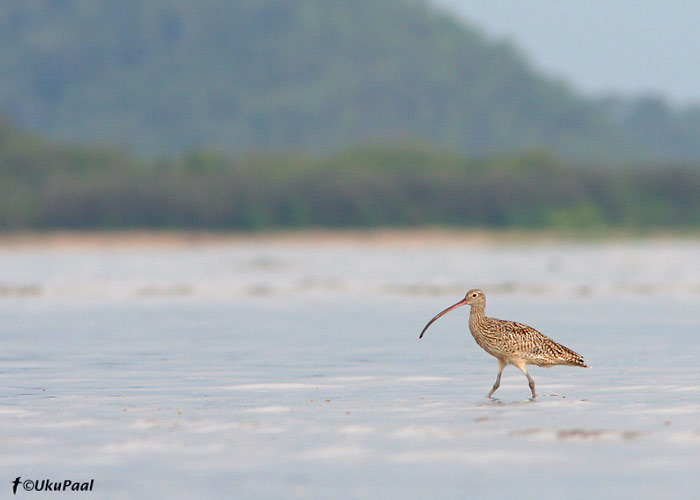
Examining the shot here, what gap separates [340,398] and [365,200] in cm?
6974

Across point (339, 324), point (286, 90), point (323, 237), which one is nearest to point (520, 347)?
point (339, 324)

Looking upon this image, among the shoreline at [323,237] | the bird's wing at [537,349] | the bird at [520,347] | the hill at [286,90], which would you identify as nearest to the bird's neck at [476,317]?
the bird at [520,347]

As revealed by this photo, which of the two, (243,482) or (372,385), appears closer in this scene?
(243,482)

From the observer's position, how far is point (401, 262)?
44.1 m

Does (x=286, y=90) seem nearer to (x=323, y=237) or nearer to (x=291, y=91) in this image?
(x=291, y=91)

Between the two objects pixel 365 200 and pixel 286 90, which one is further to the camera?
pixel 286 90

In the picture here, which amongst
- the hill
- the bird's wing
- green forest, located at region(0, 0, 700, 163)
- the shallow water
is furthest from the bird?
the hill

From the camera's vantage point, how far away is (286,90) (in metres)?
185

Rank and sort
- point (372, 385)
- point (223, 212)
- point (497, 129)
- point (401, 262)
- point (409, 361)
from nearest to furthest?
point (372, 385), point (409, 361), point (401, 262), point (223, 212), point (497, 129)

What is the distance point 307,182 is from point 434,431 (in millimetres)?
74235

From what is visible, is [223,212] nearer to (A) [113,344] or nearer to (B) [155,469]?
(A) [113,344]

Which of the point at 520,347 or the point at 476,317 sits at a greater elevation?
the point at 476,317

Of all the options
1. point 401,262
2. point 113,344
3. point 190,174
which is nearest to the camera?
point 113,344

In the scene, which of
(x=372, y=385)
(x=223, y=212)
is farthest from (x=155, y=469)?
(x=223, y=212)
